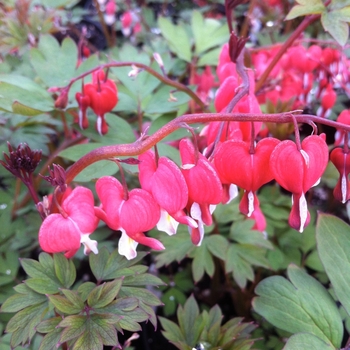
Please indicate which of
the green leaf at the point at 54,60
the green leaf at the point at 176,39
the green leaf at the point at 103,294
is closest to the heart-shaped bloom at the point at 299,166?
the green leaf at the point at 103,294

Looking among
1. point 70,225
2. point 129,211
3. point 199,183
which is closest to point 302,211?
point 199,183

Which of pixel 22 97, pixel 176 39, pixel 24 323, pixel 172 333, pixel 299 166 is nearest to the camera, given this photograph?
pixel 299 166

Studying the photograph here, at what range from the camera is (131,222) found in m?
0.70

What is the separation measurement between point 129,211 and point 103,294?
18 cm

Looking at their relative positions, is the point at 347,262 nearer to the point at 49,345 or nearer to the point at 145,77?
the point at 49,345

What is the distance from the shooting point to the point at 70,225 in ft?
2.29

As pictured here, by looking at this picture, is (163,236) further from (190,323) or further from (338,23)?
(338,23)

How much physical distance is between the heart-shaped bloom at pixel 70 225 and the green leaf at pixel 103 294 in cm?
8

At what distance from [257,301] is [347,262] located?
0.69 feet

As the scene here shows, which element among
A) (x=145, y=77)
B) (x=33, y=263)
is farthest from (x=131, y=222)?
(x=145, y=77)

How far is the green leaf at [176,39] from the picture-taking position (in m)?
1.53

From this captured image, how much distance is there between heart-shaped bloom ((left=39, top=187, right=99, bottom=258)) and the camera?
692 mm

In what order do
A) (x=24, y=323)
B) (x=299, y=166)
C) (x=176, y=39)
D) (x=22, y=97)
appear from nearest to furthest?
(x=299, y=166)
(x=24, y=323)
(x=22, y=97)
(x=176, y=39)

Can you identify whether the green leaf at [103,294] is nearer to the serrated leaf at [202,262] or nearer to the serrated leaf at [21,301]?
the serrated leaf at [21,301]
